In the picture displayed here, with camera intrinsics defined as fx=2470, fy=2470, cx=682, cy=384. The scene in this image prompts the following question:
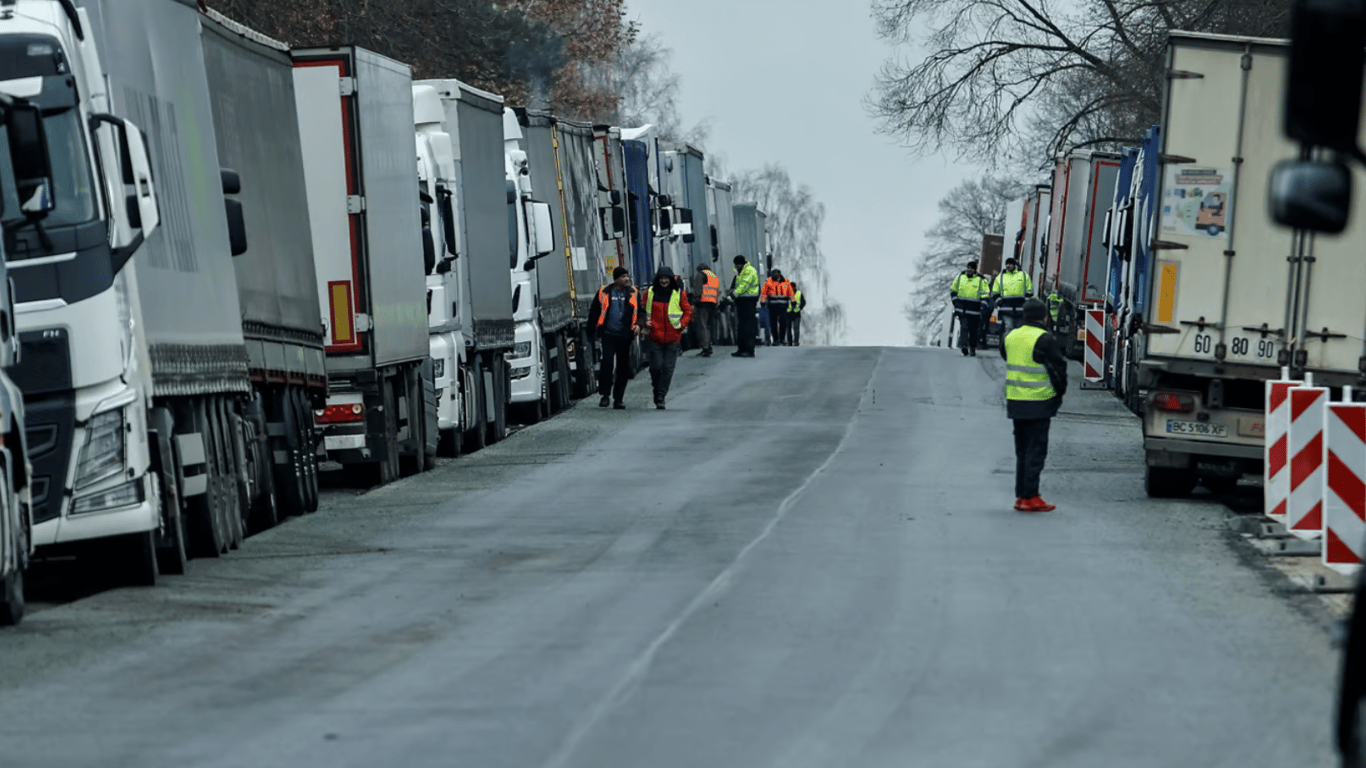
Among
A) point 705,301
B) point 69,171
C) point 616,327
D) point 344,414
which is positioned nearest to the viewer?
point 69,171

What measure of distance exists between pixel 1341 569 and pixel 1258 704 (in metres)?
4.93

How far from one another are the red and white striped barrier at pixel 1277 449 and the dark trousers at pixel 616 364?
14.6 metres

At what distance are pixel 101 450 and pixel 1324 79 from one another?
8688 mm

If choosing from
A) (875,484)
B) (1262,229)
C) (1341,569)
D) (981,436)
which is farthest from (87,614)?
(981,436)

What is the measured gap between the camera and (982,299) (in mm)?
45969

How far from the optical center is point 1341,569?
44.4 ft

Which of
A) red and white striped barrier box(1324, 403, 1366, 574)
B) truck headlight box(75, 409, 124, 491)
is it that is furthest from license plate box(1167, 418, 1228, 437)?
truck headlight box(75, 409, 124, 491)

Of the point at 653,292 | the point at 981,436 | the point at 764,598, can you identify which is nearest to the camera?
the point at 764,598

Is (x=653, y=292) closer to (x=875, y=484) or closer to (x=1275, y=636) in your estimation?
(x=875, y=484)

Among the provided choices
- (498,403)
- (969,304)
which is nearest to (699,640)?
(498,403)

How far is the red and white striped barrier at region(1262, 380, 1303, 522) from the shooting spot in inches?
629

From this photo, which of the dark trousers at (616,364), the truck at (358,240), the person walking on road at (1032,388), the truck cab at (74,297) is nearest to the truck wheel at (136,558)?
the truck cab at (74,297)

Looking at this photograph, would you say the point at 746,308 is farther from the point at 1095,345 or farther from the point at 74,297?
the point at 74,297

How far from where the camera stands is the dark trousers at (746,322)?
43.6 m
